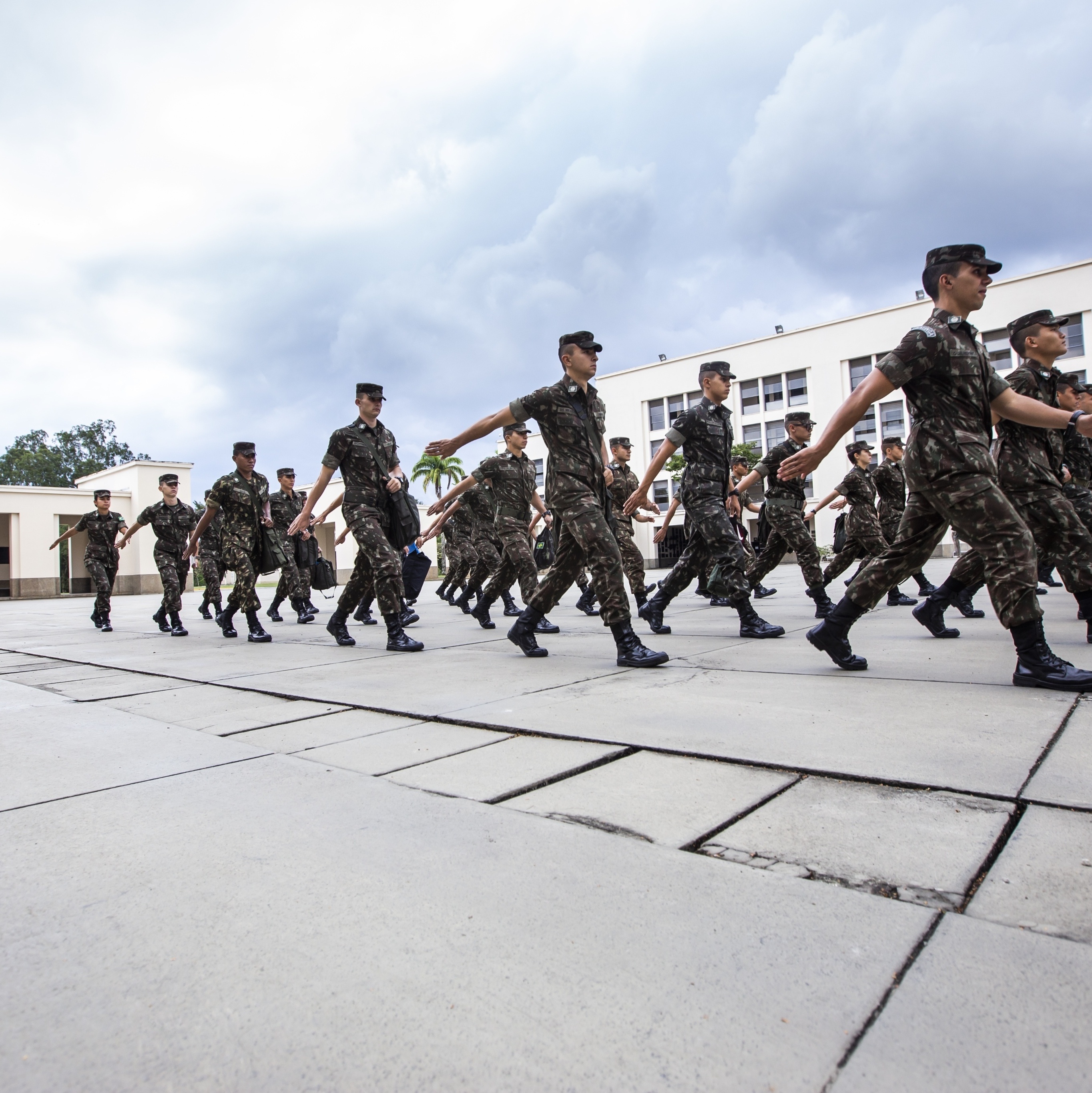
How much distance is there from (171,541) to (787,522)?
23.6 feet

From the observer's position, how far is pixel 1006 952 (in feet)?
4.53

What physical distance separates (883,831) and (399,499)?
5.34 meters

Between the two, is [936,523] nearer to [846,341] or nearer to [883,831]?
[883,831]

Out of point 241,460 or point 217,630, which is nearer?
point 241,460

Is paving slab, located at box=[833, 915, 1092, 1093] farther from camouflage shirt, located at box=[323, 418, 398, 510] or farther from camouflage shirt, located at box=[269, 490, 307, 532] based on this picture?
camouflage shirt, located at box=[269, 490, 307, 532]

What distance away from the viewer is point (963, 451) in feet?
12.5

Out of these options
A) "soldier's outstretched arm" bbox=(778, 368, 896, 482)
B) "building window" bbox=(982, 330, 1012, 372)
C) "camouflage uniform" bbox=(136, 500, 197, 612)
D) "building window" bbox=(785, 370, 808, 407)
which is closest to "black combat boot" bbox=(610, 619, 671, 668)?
"soldier's outstretched arm" bbox=(778, 368, 896, 482)

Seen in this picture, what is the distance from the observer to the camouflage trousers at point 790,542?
723 cm

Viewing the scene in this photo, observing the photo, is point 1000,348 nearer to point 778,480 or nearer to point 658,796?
point 778,480

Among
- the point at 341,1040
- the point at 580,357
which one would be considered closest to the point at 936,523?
the point at 580,357

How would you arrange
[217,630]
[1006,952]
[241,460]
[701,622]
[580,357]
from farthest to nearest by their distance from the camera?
[217,630], [241,460], [701,622], [580,357], [1006,952]

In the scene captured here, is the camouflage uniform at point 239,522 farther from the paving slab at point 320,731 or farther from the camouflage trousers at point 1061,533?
the camouflage trousers at point 1061,533

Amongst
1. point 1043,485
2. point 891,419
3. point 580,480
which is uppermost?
point 891,419

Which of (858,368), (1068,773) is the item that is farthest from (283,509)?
(858,368)
